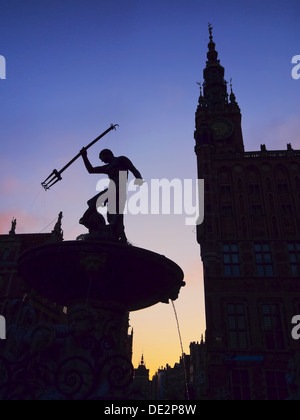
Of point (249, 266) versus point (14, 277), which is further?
point (14, 277)

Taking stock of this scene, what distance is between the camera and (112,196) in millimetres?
7715

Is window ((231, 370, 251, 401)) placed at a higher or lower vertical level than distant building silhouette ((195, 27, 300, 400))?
lower

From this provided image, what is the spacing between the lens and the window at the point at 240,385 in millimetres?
A: 19367

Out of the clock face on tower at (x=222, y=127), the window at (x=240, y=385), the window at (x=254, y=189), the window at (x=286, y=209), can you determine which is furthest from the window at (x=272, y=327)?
the clock face on tower at (x=222, y=127)

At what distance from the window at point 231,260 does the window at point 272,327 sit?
299 centimetres

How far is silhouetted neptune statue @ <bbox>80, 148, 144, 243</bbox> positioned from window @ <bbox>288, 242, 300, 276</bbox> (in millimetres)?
19284

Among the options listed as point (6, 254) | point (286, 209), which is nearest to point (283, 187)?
point (286, 209)

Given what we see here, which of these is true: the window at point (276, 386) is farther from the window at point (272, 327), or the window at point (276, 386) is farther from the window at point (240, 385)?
the window at point (272, 327)

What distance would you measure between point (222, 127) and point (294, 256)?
18681 millimetres

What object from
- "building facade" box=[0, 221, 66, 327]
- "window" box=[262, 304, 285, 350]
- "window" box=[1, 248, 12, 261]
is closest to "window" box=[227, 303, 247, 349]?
"window" box=[262, 304, 285, 350]

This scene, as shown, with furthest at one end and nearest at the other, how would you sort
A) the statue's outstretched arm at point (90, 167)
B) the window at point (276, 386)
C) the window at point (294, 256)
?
1. the window at point (294, 256)
2. the window at point (276, 386)
3. the statue's outstretched arm at point (90, 167)

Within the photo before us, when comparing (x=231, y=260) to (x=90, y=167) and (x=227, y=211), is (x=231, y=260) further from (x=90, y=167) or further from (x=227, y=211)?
(x=90, y=167)

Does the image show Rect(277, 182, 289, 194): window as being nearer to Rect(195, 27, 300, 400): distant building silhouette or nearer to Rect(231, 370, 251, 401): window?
Rect(195, 27, 300, 400): distant building silhouette

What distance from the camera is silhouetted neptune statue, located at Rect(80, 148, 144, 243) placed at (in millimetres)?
7480
